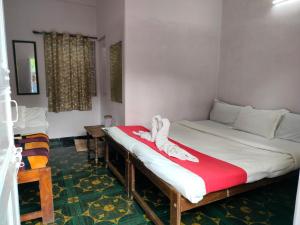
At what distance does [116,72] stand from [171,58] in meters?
Answer: 0.97

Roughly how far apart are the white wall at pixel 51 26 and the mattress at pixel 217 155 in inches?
79.8

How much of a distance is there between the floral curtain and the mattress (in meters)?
1.93

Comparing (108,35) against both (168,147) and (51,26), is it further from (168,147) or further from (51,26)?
(168,147)

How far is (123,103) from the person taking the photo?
341 cm

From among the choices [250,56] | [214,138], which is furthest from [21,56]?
[250,56]

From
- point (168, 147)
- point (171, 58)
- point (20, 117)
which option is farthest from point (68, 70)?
point (168, 147)

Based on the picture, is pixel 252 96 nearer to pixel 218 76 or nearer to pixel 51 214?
pixel 218 76

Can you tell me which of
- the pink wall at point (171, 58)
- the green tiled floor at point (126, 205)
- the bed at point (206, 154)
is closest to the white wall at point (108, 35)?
the pink wall at point (171, 58)

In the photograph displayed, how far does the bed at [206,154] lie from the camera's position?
5.10ft

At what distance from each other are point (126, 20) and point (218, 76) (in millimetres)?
2044

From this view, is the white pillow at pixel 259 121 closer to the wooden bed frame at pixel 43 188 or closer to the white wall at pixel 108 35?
the white wall at pixel 108 35

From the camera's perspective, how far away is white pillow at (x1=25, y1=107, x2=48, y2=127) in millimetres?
2992

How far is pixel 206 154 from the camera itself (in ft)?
6.97

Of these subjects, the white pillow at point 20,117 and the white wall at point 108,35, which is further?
the white wall at point 108,35
